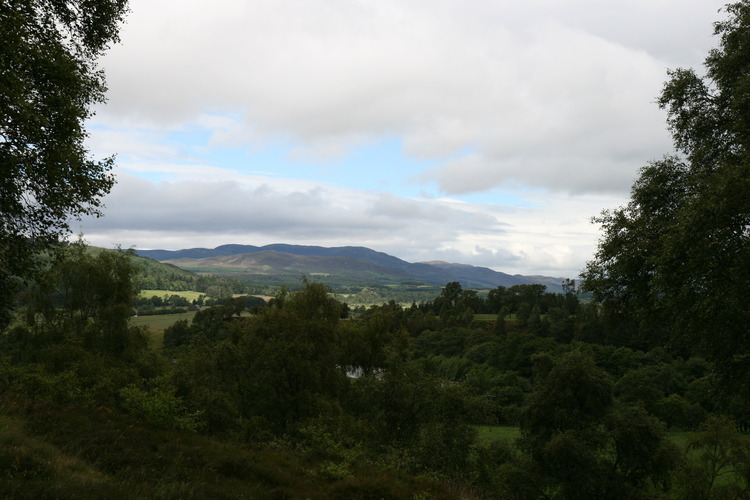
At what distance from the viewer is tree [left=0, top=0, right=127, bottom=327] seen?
10195 millimetres

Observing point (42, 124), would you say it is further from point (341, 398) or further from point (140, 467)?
point (341, 398)

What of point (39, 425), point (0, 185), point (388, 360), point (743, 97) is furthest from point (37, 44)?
point (388, 360)

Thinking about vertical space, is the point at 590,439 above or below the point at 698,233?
below

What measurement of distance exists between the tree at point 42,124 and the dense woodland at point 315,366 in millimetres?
62

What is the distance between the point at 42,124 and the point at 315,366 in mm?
26154

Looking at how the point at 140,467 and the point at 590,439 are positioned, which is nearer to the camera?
the point at 140,467

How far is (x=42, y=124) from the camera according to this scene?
36.1 ft

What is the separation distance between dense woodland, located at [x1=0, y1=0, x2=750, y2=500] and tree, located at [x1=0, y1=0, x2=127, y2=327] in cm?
6

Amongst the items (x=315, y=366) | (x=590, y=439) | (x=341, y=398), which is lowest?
(x=341, y=398)

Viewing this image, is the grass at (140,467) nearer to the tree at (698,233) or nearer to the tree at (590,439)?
the tree at (698,233)

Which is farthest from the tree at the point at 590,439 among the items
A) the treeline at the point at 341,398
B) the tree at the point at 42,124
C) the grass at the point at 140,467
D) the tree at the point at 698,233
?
the tree at the point at 42,124

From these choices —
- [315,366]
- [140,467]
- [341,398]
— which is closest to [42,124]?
[140,467]

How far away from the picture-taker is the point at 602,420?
2752 cm

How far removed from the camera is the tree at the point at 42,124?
401 inches
